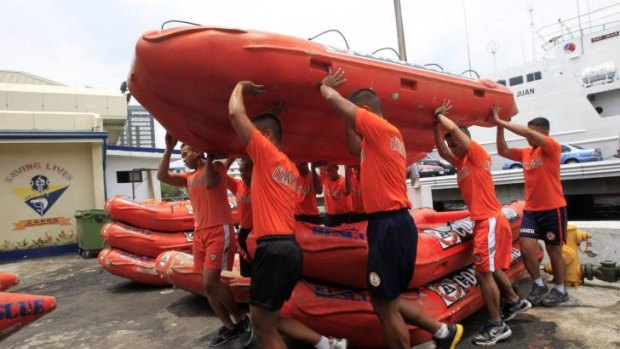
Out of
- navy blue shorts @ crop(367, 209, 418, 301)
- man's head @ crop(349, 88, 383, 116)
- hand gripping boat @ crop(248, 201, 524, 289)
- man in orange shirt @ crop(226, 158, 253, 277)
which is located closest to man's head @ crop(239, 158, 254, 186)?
man in orange shirt @ crop(226, 158, 253, 277)

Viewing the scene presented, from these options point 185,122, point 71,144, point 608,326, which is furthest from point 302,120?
point 71,144

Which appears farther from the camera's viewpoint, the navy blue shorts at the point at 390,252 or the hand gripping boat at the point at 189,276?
the hand gripping boat at the point at 189,276

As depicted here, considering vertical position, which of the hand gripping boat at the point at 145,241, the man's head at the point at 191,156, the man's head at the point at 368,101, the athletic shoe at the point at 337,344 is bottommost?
the athletic shoe at the point at 337,344

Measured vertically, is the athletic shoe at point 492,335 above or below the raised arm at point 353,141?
below

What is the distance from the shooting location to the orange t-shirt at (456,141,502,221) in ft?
11.8

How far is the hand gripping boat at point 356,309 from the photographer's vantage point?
310 cm

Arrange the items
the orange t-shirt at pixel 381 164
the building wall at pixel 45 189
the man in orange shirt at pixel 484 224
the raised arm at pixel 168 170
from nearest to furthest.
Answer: the orange t-shirt at pixel 381 164, the man in orange shirt at pixel 484 224, the raised arm at pixel 168 170, the building wall at pixel 45 189

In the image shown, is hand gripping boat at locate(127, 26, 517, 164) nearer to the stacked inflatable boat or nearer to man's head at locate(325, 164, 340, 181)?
the stacked inflatable boat

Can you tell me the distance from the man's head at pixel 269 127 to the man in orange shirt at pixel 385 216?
41 centimetres

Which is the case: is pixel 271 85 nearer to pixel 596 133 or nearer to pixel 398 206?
pixel 398 206

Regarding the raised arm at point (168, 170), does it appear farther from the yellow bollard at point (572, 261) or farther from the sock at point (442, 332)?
the yellow bollard at point (572, 261)

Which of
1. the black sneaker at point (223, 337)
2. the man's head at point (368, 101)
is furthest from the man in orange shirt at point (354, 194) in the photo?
the man's head at point (368, 101)

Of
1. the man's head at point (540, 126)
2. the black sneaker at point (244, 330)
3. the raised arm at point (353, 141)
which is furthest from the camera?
the man's head at point (540, 126)

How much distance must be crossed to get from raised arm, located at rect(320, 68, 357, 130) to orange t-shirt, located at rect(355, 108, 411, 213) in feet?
0.16
